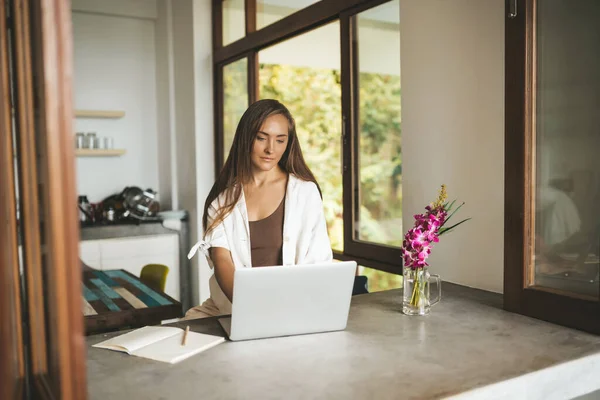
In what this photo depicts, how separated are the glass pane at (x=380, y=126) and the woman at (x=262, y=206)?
0.66 m

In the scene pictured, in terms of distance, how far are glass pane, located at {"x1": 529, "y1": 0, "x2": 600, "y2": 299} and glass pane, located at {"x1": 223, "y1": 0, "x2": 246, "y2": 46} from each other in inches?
108

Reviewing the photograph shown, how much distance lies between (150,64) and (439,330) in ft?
14.1

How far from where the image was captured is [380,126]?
9.34 ft

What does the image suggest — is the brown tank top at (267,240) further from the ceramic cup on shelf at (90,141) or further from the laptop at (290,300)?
the ceramic cup on shelf at (90,141)

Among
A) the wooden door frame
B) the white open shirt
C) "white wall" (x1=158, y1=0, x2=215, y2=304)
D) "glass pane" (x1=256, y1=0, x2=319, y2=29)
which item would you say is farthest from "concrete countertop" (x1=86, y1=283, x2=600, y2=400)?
"white wall" (x1=158, y1=0, x2=215, y2=304)

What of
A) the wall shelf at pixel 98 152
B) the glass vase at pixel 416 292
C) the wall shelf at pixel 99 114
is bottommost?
the glass vase at pixel 416 292

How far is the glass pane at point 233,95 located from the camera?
13.7 feet

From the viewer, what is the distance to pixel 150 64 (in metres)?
5.23

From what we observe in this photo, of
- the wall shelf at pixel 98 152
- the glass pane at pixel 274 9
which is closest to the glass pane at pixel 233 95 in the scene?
the glass pane at pixel 274 9

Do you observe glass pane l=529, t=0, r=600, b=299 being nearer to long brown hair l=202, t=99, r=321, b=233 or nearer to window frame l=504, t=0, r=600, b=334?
window frame l=504, t=0, r=600, b=334

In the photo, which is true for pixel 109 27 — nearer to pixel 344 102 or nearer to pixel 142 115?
pixel 142 115

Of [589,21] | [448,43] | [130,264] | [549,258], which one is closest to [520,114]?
[589,21]

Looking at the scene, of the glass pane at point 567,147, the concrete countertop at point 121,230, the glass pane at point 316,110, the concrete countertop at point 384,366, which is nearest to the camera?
the concrete countertop at point 384,366

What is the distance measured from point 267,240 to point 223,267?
230 millimetres
